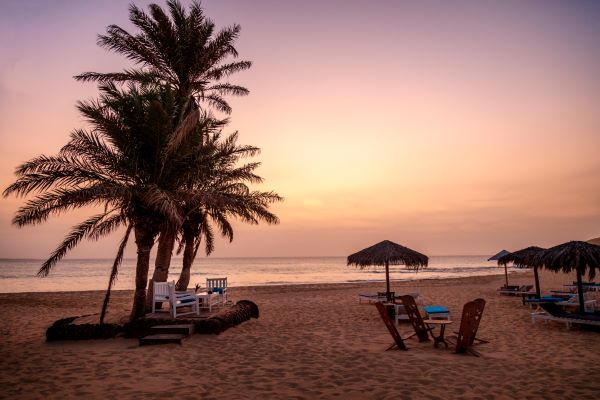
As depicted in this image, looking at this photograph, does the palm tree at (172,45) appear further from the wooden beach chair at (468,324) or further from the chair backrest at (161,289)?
the wooden beach chair at (468,324)

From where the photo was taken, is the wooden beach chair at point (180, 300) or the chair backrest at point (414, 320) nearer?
the chair backrest at point (414, 320)

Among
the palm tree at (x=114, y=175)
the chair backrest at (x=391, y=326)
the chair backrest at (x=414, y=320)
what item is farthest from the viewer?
the palm tree at (x=114, y=175)

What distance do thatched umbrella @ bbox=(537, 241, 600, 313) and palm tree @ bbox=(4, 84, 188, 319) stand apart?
10.3 metres

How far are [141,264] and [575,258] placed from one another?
470 inches

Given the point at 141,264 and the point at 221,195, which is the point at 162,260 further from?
the point at 221,195

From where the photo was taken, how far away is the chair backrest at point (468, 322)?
6.90 m

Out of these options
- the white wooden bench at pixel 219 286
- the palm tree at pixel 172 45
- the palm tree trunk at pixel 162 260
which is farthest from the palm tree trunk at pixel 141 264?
the palm tree at pixel 172 45

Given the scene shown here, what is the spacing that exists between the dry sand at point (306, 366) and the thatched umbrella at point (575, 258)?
5.30ft

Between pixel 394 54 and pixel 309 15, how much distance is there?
394 centimetres

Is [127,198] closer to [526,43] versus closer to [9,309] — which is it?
[9,309]

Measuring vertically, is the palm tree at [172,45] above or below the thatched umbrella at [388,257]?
above

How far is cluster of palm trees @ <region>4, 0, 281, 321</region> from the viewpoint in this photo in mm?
9578

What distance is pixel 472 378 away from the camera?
218 inches

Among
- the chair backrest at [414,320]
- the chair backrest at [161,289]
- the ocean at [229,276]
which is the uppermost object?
the chair backrest at [161,289]
